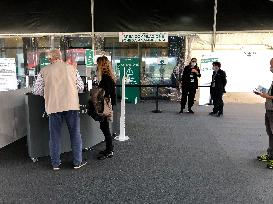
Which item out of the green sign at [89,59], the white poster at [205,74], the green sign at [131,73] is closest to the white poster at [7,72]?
the green sign at [89,59]

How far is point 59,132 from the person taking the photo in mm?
3461

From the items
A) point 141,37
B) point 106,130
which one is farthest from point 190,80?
point 106,130

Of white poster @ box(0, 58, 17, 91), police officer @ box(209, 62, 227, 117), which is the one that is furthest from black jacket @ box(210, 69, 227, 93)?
white poster @ box(0, 58, 17, 91)

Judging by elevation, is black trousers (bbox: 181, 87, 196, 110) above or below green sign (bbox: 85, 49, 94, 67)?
below

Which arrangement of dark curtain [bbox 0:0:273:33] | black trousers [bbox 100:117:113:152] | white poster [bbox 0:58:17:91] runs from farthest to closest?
dark curtain [bbox 0:0:273:33]
white poster [bbox 0:58:17:91]
black trousers [bbox 100:117:113:152]

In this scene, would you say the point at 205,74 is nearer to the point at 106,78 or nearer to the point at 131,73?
the point at 131,73

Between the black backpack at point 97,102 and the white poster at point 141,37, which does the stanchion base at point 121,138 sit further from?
the white poster at point 141,37

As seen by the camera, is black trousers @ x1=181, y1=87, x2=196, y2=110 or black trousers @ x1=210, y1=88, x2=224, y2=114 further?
black trousers @ x1=181, y1=87, x2=196, y2=110

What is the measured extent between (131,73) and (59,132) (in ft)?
19.3

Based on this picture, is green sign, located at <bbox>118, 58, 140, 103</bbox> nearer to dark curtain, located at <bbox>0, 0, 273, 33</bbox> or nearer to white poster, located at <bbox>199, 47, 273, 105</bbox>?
dark curtain, located at <bbox>0, 0, 273, 33</bbox>

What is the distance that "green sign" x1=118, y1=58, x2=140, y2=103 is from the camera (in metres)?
Result: 9.04

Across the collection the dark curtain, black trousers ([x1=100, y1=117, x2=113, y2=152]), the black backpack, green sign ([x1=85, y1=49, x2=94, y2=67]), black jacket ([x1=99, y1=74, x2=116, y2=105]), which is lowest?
black trousers ([x1=100, y1=117, x2=113, y2=152])

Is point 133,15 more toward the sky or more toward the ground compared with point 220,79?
more toward the sky

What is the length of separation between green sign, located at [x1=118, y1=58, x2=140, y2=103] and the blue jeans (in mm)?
5546
